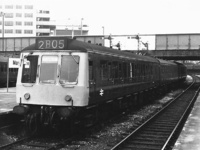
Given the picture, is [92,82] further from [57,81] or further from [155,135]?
[155,135]

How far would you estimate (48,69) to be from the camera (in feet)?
36.0

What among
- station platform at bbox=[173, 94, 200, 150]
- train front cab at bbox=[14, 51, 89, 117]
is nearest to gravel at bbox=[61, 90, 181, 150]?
train front cab at bbox=[14, 51, 89, 117]

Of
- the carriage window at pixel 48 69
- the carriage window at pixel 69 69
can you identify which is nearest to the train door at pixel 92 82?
the carriage window at pixel 69 69

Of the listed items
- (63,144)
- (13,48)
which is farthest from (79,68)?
(13,48)

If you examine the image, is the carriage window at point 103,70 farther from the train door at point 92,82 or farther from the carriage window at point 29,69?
the carriage window at point 29,69

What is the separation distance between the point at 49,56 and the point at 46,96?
4.18ft

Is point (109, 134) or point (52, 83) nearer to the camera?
point (52, 83)

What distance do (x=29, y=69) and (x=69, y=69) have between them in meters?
1.39

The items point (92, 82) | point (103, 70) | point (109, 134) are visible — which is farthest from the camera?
point (103, 70)

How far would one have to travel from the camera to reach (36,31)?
110 m

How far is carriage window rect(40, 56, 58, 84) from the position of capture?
10891 millimetres

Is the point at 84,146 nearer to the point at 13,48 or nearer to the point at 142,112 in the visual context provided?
the point at 142,112

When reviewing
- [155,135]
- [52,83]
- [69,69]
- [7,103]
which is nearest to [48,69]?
[52,83]

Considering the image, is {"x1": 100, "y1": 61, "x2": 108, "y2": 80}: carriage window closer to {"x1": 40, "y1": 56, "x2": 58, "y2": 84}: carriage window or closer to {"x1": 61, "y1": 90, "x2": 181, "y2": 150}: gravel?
{"x1": 61, "y1": 90, "x2": 181, "y2": 150}: gravel
